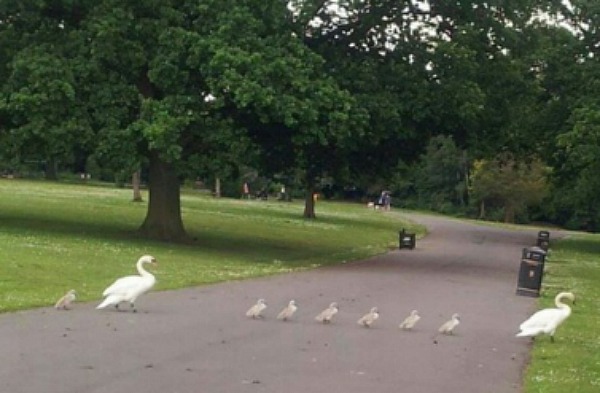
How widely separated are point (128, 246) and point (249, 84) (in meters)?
5.87

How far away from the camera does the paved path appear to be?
36.6 feet

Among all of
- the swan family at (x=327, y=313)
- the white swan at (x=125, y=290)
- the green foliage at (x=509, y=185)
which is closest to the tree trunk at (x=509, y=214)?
the green foliage at (x=509, y=185)

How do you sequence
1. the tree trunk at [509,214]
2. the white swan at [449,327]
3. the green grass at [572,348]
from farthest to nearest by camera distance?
the tree trunk at [509,214]
the white swan at [449,327]
the green grass at [572,348]

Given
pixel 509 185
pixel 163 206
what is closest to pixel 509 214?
pixel 509 185

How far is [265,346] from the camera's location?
45.4 feet

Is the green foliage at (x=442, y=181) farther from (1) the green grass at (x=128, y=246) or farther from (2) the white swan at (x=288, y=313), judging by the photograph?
(2) the white swan at (x=288, y=313)

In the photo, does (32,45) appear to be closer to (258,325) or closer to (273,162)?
(273,162)

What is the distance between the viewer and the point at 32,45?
3203cm

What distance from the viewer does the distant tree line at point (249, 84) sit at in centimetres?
3011

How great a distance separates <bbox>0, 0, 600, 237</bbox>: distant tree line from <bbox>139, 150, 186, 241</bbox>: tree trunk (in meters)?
0.05

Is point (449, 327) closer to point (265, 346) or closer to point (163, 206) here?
point (265, 346)

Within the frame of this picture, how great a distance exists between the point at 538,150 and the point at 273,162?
19314mm

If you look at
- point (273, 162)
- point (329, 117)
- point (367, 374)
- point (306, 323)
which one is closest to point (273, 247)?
point (273, 162)

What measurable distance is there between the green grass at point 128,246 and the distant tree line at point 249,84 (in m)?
2.47
